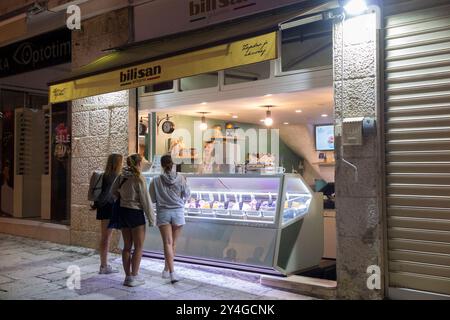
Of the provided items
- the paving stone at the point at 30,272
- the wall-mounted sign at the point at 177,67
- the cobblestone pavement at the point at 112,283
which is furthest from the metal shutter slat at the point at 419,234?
the paving stone at the point at 30,272

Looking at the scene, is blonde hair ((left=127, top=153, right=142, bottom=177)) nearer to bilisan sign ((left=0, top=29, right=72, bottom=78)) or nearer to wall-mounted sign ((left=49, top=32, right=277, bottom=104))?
wall-mounted sign ((left=49, top=32, right=277, bottom=104))

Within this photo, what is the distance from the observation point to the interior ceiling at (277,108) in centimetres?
795

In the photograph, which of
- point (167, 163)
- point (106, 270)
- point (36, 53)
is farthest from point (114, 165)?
point (36, 53)

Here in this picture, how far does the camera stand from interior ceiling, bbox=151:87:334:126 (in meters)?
7.95

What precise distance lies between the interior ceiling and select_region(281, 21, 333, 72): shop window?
1.86 ft

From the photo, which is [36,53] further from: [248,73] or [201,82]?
[248,73]

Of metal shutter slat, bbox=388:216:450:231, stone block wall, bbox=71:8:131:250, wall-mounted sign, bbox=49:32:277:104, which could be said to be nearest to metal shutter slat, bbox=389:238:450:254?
metal shutter slat, bbox=388:216:450:231

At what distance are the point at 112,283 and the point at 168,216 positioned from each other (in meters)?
1.23

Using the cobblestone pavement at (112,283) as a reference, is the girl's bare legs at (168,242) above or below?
above

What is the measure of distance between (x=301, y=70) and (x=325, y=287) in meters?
2.93

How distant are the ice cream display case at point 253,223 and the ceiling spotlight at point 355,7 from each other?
2.26 m

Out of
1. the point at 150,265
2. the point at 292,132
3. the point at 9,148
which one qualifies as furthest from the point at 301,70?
the point at 9,148

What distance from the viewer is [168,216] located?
20.7 feet

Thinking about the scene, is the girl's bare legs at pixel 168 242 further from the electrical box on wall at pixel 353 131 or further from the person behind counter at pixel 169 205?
the electrical box on wall at pixel 353 131
